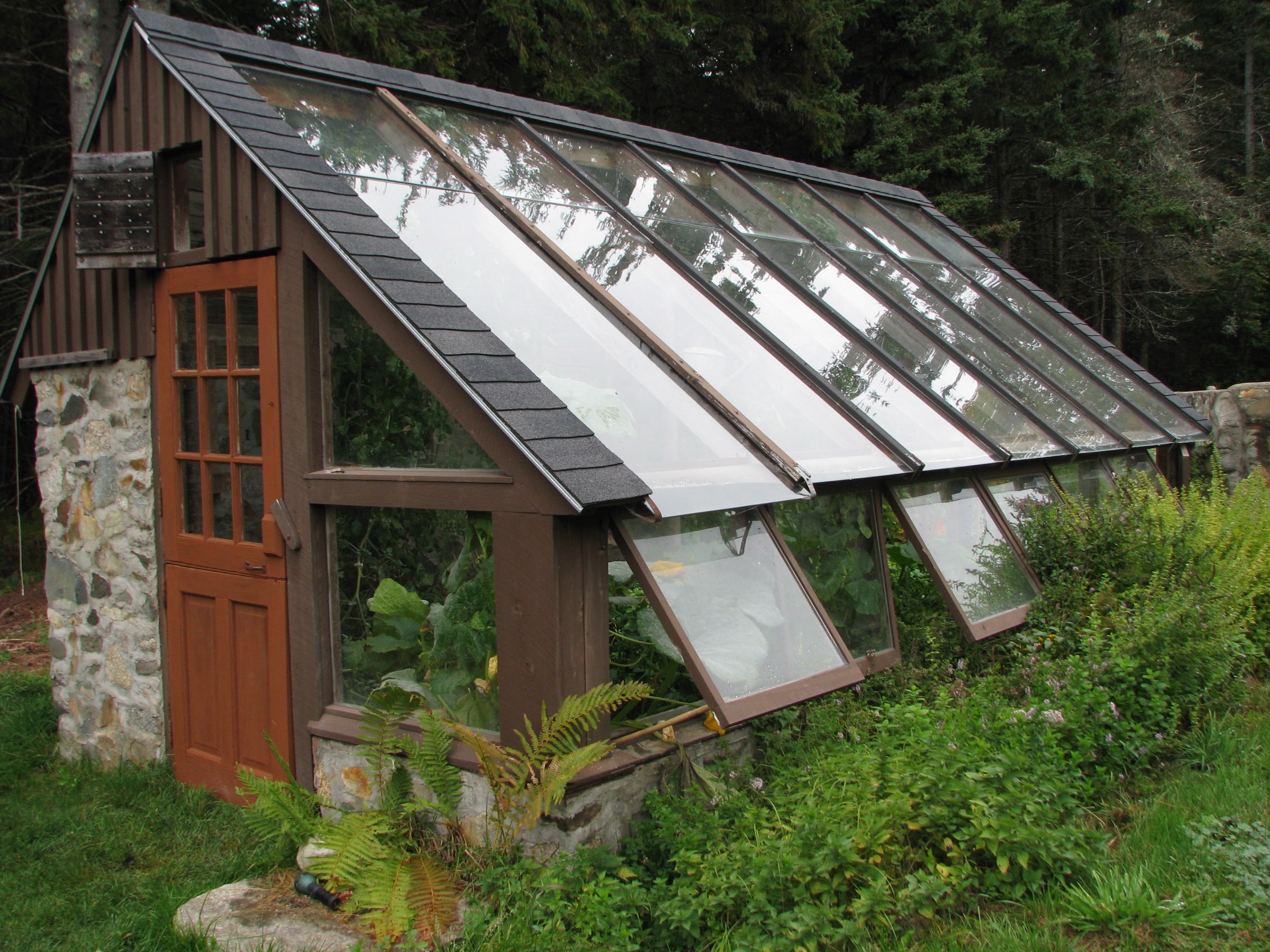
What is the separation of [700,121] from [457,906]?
14.9 m

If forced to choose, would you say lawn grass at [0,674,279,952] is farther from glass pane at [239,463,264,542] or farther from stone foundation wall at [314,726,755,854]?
glass pane at [239,463,264,542]

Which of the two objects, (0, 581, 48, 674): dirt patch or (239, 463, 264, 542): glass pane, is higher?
(239, 463, 264, 542): glass pane

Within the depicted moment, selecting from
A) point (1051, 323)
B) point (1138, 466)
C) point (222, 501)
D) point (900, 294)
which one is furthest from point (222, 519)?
point (1051, 323)

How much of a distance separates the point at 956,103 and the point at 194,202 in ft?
44.6

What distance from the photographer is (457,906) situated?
3.06m

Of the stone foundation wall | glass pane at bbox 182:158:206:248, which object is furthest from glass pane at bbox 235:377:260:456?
the stone foundation wall

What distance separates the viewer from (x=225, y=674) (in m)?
4.36

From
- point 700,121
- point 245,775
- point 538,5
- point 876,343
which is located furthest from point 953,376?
point 700,121

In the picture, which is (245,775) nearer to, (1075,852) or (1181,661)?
(1075,852)

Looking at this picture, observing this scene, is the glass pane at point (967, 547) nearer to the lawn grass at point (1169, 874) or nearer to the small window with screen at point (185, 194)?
the lawn grass at point (1169, 874)

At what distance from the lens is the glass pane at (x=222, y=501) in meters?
4.30

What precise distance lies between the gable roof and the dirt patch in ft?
11.5

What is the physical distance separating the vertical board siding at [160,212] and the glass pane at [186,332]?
155mm

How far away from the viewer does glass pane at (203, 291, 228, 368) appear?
4305 millimetres
